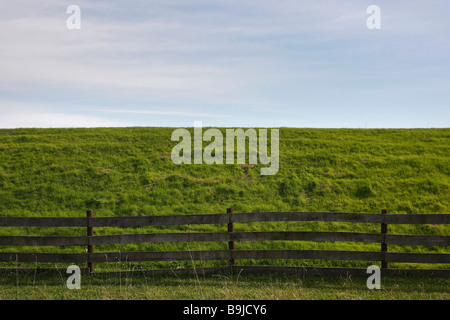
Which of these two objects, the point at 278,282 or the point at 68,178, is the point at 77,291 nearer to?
the point at 278,282

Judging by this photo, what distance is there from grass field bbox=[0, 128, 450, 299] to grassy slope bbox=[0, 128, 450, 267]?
0.06m

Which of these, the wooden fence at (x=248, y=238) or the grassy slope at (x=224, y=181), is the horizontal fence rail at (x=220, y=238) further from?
the grassy slope at (x=224, y=181)

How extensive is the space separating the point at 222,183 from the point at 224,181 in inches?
12.1

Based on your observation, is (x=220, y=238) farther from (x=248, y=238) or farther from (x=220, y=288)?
(x=220, y=288)

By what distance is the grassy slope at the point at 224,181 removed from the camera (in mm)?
20566

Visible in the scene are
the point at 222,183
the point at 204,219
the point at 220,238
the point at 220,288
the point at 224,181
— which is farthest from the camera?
the point at 224,181

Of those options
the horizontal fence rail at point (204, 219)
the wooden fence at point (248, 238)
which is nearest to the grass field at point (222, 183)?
the wooden fence at point (248, 238)

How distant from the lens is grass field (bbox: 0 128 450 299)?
1853cm

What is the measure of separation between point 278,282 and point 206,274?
2.24 m

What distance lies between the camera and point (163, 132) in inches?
1414

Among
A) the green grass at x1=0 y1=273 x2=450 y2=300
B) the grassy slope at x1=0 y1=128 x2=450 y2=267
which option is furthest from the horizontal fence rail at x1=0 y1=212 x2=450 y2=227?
the grassy slope at x1=0 y1=128 x2=450 y2=267

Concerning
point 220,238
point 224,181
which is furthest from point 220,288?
point 224,181

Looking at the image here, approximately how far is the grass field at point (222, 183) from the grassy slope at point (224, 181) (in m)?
0.06

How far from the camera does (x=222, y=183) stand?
2395 cm
